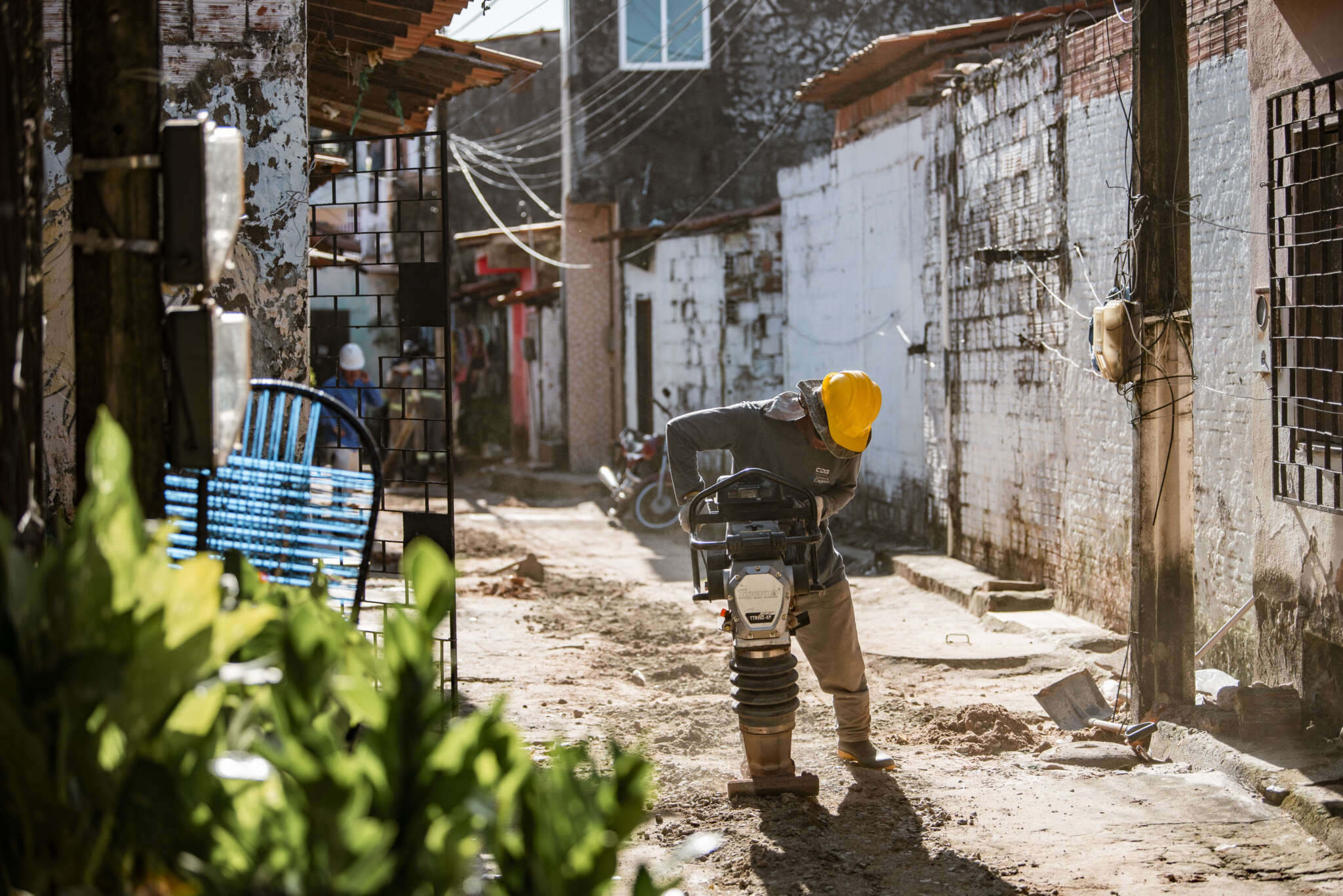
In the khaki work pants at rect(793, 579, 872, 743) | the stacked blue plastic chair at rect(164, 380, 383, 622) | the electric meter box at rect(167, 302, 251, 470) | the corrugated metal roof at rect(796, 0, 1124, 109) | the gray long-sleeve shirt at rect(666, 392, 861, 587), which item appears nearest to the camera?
the electric meter box at rect(167, 302, 251, 470)

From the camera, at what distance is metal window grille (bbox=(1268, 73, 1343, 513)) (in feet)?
18.3

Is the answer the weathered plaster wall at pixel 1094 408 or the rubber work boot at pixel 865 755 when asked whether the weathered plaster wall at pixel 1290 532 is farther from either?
the rubber work boot at pixel 865 755

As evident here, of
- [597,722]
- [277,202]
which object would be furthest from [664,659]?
[277,202]

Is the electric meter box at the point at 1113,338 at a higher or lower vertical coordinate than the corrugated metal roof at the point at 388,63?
lower

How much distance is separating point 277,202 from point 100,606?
13.4 ft

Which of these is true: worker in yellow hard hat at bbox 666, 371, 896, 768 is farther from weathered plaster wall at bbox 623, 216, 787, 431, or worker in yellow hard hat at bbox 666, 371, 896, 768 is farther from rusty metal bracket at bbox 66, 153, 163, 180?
weathered plaster wall at bbox 623, 216, 787, 431

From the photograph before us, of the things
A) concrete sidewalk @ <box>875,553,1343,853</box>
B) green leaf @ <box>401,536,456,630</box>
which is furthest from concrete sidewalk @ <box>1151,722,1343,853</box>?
green leaf @ <box>401,536,456,630</box>

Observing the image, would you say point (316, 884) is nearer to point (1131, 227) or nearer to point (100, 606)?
point (100, 606)

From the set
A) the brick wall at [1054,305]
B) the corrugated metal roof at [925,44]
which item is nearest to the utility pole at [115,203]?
the brick wall at [1054,305]

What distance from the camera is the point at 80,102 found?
281 cm

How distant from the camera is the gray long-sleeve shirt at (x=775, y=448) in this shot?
5312mm

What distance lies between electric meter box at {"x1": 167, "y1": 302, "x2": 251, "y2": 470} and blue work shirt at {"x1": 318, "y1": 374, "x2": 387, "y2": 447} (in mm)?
1016

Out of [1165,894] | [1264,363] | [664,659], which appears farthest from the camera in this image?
[664,659]

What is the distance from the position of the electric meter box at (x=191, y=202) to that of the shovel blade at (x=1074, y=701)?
4.77 m
